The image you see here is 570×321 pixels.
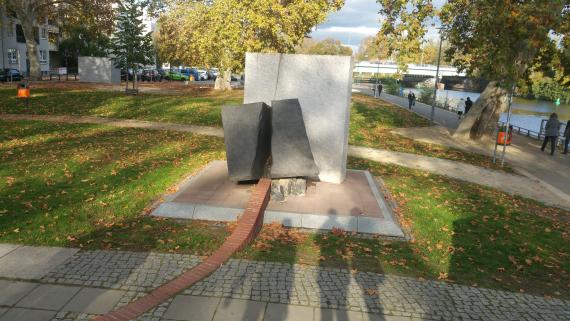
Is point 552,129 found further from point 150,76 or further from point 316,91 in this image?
point 150,76

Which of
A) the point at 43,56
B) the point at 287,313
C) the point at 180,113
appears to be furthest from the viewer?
the point at 43,56

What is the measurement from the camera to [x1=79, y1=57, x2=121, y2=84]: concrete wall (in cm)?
4150

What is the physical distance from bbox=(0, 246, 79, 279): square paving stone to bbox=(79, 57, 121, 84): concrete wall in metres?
38.1

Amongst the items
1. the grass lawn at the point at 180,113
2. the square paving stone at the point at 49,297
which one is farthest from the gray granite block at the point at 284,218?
the grass lawn at the point at 180,113

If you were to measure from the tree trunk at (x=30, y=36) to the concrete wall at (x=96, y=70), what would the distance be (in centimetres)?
459

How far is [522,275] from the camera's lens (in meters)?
7.09

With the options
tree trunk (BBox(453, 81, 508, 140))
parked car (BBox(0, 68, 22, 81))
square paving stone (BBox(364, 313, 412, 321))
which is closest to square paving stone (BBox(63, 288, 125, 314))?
square paving stone (BBox(364, 313, 412, 321))

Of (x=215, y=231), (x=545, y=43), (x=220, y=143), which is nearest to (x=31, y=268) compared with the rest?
(x=215, y=231)

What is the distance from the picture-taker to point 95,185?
10.1 meters

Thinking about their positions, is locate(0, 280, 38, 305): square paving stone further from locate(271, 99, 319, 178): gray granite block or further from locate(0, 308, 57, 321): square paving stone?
locate(271, 99, 319, 178): gray granite block

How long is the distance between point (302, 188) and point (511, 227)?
4413 mm

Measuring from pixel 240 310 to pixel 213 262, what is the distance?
4.21ft

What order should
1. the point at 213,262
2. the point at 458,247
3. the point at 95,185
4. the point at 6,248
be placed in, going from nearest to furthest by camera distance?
1. the point at 213,262
2. the point at 6,248
3. the point at 458,247
4. the point at 95,185

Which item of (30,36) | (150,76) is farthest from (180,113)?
(150,76)
